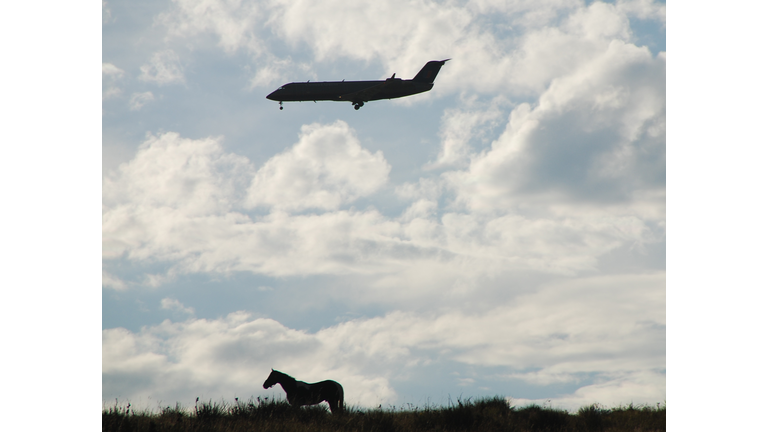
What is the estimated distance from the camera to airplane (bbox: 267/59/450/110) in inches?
2005

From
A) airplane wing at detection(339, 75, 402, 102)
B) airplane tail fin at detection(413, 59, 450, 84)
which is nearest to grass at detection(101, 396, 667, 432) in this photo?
airplane wing at detection(339, 75, 402, 102)

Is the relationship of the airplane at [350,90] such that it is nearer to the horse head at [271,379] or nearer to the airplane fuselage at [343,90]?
the airplane fuselage at [343,90]

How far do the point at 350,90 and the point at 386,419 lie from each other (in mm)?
40571

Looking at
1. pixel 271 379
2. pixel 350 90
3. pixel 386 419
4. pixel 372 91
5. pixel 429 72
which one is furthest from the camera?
pixel 429 72

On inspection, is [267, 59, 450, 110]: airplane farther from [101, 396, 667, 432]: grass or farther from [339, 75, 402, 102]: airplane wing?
[101, 396, 667, 432]: grass

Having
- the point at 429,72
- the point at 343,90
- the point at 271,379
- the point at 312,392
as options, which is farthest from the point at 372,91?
the point at 312,392

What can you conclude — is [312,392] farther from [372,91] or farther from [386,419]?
[372,91]

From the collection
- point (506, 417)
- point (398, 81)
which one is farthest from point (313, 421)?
point (398, 81)

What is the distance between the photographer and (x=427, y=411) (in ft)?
61.4

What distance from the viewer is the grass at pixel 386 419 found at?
15016mm

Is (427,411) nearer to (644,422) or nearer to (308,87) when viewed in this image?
(644,422)

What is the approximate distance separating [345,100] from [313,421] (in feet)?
131

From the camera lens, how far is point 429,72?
59125mm

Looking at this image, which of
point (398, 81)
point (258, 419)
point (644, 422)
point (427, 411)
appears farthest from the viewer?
point (398, 81)
